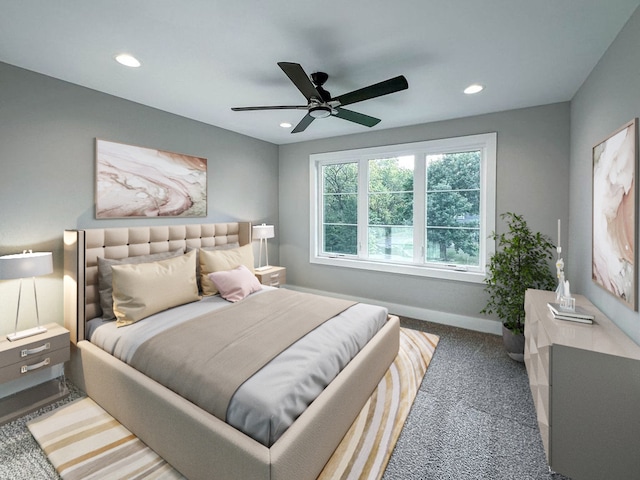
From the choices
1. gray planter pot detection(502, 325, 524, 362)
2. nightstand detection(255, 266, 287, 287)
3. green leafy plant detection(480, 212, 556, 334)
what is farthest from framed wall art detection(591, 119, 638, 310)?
nightstand detection(255, 266, 287, 287)

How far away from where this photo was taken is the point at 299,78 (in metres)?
1.88

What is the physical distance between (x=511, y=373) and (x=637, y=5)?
2668mm

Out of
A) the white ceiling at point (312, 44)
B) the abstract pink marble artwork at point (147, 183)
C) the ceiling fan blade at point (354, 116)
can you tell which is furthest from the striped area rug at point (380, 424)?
the abstract pink marble artwork at point (147, 183)

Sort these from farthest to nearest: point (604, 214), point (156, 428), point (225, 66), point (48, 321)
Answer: point (48, 321)
point (225, 66)
point (604, 214)
point (156, 428)

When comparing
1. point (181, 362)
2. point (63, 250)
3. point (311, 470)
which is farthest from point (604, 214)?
point (63, 250)

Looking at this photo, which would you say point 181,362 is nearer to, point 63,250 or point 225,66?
point 63,250

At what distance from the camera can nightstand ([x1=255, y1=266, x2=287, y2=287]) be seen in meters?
4.00

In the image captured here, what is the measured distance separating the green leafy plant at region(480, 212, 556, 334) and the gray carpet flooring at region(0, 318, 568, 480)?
54 cm

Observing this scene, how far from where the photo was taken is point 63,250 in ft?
8.44

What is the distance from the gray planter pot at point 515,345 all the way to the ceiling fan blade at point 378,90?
248 centimetres

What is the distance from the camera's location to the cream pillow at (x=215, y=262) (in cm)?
315

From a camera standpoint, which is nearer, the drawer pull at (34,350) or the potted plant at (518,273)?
the drawer pull at (34,350)

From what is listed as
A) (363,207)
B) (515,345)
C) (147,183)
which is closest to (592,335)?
(515,345)

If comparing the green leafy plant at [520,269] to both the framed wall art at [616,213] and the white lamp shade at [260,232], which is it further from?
the white lamp shade at [260,232]
